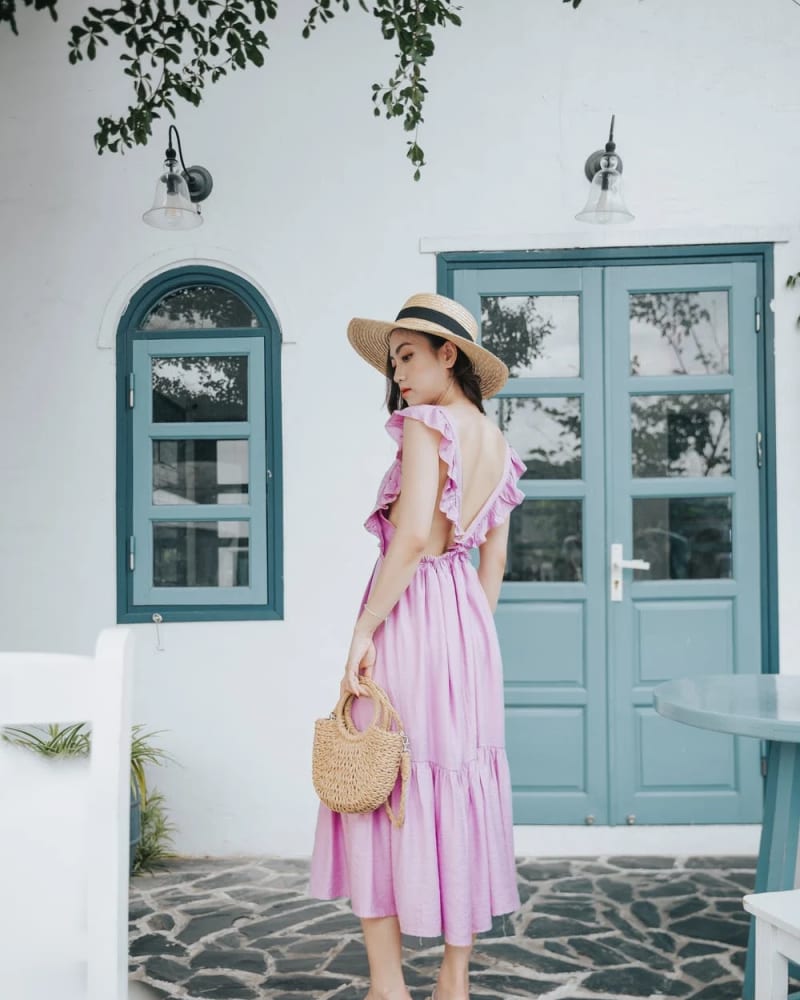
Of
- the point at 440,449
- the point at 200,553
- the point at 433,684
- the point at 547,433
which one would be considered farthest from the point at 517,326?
the point at 433,684

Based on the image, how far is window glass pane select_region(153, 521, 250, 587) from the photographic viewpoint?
4.07m

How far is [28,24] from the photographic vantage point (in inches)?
162

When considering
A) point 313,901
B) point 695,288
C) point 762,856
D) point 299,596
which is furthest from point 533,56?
point 313,901

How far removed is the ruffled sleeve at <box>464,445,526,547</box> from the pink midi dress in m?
0.02

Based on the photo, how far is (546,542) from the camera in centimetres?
402

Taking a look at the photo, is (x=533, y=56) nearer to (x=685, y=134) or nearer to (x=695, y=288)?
(x=685, y=134)

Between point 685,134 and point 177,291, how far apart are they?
2.37 metres

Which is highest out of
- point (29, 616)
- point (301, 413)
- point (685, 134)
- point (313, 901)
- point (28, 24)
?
point (28, 24)

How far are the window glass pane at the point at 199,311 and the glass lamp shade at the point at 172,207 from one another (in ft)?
1.34

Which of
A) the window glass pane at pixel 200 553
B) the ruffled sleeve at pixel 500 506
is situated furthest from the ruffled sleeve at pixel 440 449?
the window glass pane at pixel 200 553

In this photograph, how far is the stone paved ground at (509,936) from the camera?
106 inches

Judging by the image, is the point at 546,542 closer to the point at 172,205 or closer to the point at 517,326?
the point at 517,326

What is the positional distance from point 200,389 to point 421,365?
6.07 feet

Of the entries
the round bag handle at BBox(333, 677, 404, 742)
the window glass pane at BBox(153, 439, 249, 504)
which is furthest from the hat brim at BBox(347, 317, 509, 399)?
the window glass pane at BBox(153, 439, 249, 504)
